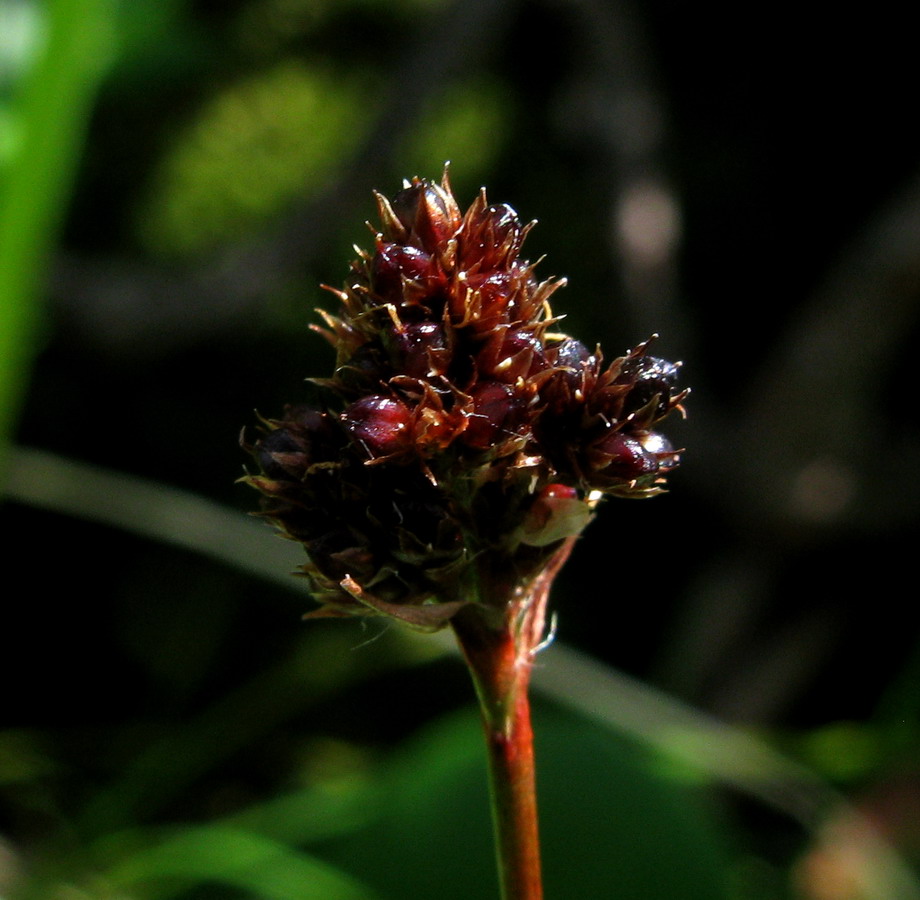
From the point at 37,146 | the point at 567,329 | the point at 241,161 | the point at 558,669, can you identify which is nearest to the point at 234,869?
the point at 558,669

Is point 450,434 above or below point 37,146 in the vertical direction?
below

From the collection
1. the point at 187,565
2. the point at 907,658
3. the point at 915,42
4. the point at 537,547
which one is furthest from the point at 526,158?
the point at 537,547

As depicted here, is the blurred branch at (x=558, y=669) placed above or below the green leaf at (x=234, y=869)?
above

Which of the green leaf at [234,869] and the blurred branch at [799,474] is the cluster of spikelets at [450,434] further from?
the blurred branch at [799,474]

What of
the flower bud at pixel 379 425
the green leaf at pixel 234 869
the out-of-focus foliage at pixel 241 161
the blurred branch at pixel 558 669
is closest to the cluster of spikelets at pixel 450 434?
the flower bud at pixel 379 425

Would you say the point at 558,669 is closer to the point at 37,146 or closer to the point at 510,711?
the point at 37,146
